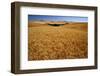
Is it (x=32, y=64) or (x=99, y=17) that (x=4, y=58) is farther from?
(x=99, y=17)

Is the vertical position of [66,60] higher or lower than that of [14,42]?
lower

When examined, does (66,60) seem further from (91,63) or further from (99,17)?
(99,17)

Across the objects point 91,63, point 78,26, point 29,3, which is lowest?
point 91,63

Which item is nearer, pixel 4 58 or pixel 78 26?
pixel 4 58

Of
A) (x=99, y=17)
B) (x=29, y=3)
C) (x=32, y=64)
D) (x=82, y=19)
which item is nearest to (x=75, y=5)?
(x=82, y=19)

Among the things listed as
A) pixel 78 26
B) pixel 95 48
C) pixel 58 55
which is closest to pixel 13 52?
pixel 58 55

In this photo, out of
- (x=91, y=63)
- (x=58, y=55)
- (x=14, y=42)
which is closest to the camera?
(x=14, y=42)

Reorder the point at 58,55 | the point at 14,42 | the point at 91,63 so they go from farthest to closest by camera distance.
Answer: the point at 91,63 → the point at 58,55 → the point at 14,42
